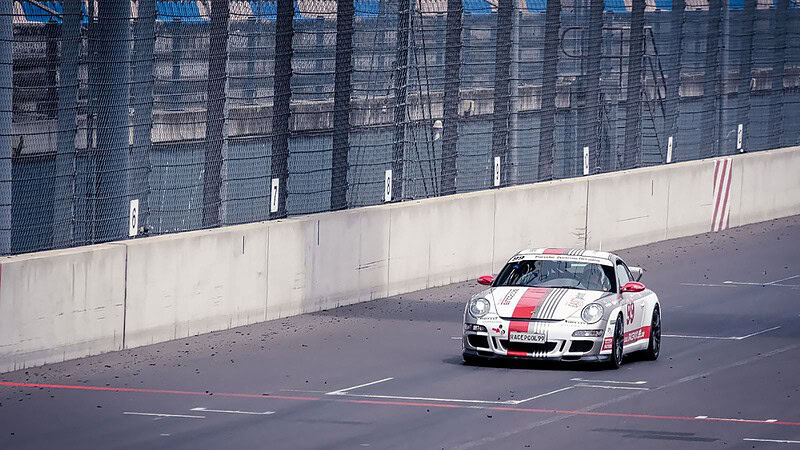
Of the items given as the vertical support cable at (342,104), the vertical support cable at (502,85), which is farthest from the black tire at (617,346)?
the vertical support cable at (502,85)

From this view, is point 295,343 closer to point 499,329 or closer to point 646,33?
point 499,329

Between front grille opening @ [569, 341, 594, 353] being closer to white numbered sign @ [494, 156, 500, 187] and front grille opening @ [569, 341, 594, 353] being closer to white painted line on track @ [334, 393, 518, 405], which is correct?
white painted line on track @ [334, 393, 518, 405]

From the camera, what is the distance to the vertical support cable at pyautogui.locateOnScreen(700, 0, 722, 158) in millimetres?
33719

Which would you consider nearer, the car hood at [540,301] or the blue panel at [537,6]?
the car hood at [540,301]

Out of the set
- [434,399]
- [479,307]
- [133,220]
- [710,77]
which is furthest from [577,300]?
[710,77]

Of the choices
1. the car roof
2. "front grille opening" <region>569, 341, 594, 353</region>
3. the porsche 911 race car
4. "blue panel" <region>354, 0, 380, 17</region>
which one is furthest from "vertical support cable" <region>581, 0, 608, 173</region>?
"front grille opening" <region>569, 341, 594, 353</region>

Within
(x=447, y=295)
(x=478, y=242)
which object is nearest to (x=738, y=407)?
(x=447, y=295)

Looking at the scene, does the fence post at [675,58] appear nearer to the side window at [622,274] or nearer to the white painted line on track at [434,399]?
the side window at [622,274]

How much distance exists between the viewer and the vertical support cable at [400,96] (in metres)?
24.5

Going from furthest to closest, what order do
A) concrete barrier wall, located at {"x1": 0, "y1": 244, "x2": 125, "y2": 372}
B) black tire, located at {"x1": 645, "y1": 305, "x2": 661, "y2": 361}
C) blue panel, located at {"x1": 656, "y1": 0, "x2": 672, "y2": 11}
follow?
blue panel, located at {"x1": 656, "y1": 0, "x2": 672, "y2": 11} → black tire, located at {"x1": 645, "y1": 305, "x2": 661, "y2": 361} → concrete barrier wall, located at {"x1": 0, "y1": 244, "x2": 125, "y2": 372}

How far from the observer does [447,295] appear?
23766 mm

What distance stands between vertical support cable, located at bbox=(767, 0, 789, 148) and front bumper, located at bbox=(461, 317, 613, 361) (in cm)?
1975

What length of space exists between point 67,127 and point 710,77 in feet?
60.7

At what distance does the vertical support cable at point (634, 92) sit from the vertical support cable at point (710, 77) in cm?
290
